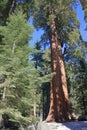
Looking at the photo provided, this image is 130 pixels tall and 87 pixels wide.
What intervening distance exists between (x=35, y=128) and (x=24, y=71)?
309cm

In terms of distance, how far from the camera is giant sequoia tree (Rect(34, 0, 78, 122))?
19375 millimetres

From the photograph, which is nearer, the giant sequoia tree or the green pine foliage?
the green pine foliage

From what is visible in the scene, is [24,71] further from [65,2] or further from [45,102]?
[45,102]

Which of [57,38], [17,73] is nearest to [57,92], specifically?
[57,38]

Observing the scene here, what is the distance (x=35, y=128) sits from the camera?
13273 millimetres

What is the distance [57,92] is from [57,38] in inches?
210

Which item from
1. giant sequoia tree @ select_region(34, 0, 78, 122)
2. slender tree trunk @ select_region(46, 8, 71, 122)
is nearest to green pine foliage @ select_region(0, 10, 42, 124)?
giant sequoia tree @ select_region(34, 0, 78, 122)

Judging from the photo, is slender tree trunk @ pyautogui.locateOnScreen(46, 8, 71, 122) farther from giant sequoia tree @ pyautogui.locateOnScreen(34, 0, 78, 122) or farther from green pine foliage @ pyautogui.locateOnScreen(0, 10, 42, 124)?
green pine foliage @ pyautogui.locateOnScreen(0, 10, 42, 124)

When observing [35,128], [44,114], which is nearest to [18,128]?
[35,128]

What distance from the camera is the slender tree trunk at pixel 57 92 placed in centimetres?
1942

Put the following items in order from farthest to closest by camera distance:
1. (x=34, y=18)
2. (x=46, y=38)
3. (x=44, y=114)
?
(x=44, y=114), (x=46, y=38), (x=34, y=18)

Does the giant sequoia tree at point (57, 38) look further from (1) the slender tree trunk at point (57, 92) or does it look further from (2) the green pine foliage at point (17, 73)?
(2) the green pine foliage at point (17, 73)

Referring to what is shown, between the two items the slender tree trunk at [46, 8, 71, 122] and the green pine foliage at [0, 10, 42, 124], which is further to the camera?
the slender tree trunk at [46, 8, 71, 122]

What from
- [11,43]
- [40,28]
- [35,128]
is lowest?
[35,128]
